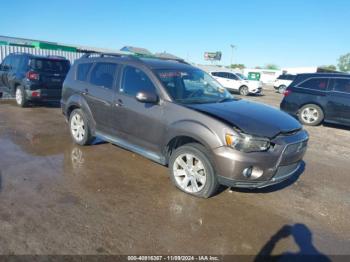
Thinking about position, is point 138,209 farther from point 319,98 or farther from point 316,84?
point 316,84

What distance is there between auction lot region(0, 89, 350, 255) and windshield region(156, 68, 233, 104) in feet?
4.50

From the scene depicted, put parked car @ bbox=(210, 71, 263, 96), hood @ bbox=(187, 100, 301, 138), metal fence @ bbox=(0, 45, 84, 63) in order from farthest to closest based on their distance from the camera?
1. parked car @ bbox=(210, 71, 263, 96)
2. metal fence @ bbox=(0, 45, 84, 63)
3. hood @ bbox=(187, 100, 301, 138)

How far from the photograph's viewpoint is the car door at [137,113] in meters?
4.56

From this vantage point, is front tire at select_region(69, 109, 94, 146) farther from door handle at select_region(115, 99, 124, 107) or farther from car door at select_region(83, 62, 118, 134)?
door handle at select_region(115, 99, 124, 107)

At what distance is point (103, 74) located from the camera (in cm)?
561

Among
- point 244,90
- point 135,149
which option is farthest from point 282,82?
point 135,149

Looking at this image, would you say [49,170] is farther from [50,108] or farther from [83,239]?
[50,108]

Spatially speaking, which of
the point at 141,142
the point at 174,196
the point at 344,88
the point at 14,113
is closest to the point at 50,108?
the point at 14,113

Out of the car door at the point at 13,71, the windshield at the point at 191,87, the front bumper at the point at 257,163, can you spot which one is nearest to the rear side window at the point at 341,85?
the windshield at the point at 191,87

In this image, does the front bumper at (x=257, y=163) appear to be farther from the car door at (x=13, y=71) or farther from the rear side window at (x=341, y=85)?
the car door at (x=13, y=71)

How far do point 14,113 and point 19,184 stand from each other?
235 inches

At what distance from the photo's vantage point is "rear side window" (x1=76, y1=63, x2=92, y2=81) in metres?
6.00

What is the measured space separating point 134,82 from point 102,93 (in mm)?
818

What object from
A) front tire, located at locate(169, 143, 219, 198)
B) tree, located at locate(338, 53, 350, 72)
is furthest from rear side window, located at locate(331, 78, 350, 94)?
tree, located at locate(338, 53, 350, 72)
